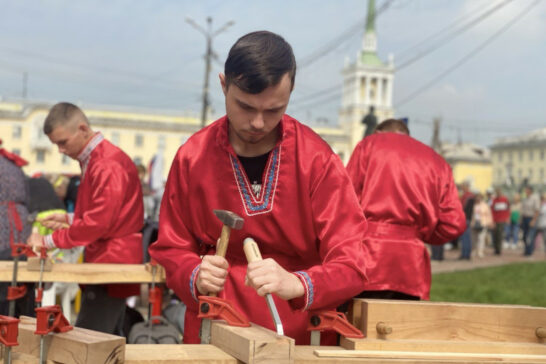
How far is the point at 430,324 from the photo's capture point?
2.65 m

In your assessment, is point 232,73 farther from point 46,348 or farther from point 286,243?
point 46,348

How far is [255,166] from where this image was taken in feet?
9.08

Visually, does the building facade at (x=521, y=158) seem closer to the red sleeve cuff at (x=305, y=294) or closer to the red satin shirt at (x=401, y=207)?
the red satin shirt at (x=401, y=207)

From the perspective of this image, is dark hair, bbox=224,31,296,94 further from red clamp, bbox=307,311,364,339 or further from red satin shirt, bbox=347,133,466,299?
red satin shirt, bbox=347,133,466,299

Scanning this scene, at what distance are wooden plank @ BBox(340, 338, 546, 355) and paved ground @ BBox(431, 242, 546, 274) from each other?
13.7 metres

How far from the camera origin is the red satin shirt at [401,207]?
4.87 m

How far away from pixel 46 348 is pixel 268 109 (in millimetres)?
1002

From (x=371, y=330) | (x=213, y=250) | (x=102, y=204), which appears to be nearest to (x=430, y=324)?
(x=371, y=330)

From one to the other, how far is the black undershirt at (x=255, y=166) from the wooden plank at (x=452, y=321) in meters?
0.59

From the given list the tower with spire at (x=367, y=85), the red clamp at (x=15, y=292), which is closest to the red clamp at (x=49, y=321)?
the red clamp at (x=15, y=292)

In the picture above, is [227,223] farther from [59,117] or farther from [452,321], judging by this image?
[59,117]

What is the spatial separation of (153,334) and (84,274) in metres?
1.02

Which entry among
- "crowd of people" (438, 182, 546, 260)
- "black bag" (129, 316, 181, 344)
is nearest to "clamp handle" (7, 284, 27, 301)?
"black bag" (129, 316, 181, 344)

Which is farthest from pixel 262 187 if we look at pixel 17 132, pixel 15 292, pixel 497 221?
pixel 17 132
